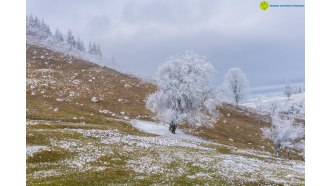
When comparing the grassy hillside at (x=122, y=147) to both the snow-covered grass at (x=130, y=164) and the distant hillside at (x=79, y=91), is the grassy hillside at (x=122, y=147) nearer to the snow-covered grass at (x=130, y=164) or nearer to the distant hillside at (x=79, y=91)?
the snow-covered grass at (x=130, y=164)

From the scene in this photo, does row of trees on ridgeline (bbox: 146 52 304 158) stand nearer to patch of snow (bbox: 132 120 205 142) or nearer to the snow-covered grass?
patch of snow (bbox: 132 120 205 142)

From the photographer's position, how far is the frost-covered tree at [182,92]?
187 ft

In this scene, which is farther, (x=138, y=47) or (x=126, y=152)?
(x=126, y=152)

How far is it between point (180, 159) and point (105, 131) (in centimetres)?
1612

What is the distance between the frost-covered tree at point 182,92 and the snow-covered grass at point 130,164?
11512mm

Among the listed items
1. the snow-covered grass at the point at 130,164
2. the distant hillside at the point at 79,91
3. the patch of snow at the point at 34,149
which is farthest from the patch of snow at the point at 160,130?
the patch of snow at the point at 34,149

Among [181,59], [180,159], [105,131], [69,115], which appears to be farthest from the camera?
[69,115]

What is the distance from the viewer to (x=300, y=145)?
65.9 m

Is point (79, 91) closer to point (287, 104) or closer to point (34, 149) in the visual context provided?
point (34, 149)

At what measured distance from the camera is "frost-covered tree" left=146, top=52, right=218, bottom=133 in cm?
5709

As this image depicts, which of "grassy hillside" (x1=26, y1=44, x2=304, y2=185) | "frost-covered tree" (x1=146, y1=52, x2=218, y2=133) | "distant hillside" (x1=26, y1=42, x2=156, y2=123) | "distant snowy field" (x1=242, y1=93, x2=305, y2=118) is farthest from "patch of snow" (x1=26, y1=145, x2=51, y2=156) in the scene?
"distant snowy field" (x1=242, y1=93, x2=305, y2=118)

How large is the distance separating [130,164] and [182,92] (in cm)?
2549
